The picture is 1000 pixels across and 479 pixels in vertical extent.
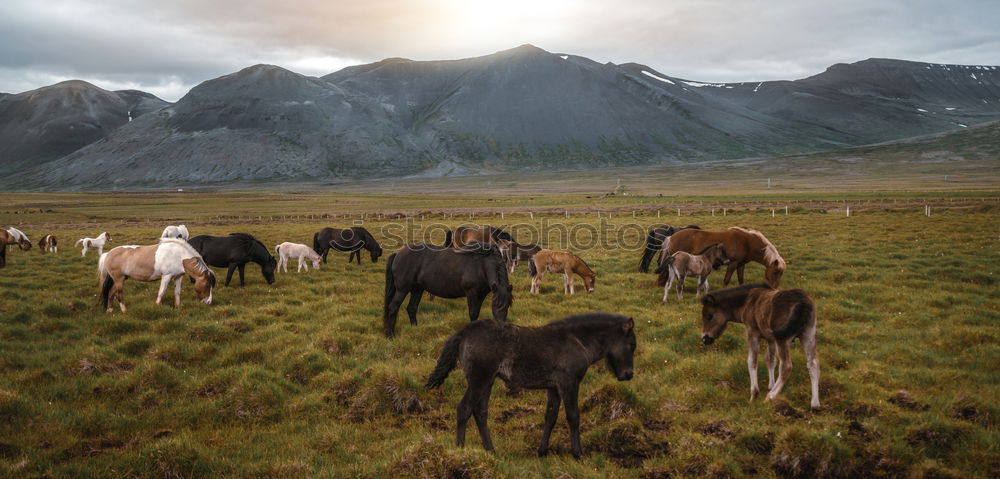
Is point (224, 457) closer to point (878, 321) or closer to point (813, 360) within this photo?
point (813, 360)

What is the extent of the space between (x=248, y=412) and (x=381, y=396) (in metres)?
2.30

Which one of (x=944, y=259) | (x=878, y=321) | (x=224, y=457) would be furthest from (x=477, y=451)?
(x=944, y=259)

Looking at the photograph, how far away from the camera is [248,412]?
29.1 ft

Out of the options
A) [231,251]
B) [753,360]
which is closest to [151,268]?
[231,251]

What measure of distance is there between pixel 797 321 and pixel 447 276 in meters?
7.81

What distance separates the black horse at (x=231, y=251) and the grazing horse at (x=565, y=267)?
10235 millimetres

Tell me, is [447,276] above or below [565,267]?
above

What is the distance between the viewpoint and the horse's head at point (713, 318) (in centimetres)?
980

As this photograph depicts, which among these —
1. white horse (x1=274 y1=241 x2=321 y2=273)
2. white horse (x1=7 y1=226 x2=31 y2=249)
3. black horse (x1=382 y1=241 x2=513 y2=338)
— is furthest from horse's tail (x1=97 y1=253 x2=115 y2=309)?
white horse (x1=7 y1=226 x2=31 y2=249)

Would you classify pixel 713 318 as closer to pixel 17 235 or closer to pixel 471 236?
pixel 471 236

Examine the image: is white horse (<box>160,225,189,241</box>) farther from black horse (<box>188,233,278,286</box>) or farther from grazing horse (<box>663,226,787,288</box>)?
grazing horse (<box>663,226,787,288</box>)

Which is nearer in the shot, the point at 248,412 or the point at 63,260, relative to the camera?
the point at 248,412

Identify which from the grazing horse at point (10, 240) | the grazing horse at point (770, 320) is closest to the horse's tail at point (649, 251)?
the grazing horse at point (770, 320)

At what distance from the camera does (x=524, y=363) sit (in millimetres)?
7516
